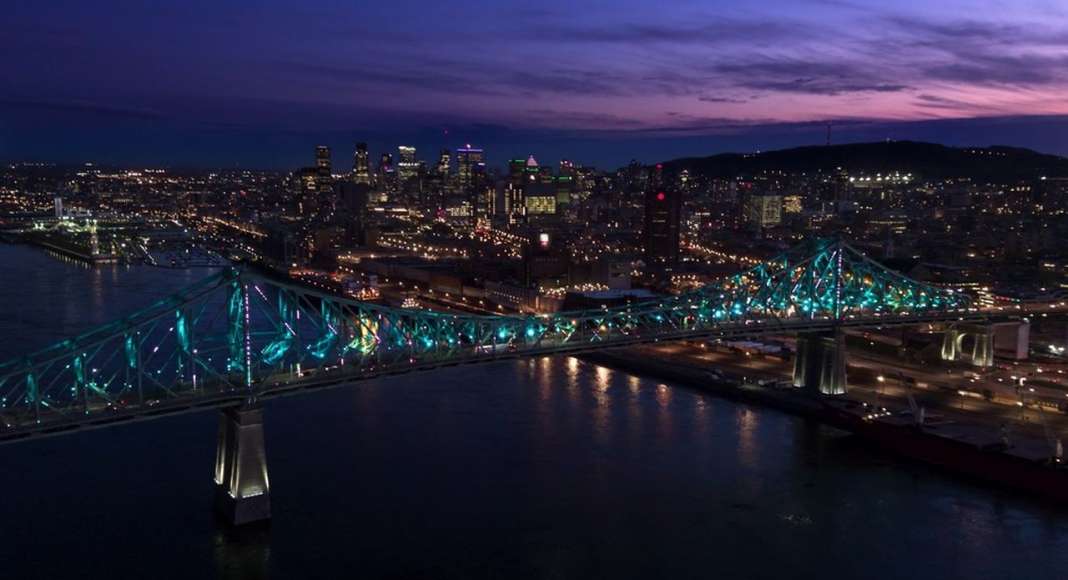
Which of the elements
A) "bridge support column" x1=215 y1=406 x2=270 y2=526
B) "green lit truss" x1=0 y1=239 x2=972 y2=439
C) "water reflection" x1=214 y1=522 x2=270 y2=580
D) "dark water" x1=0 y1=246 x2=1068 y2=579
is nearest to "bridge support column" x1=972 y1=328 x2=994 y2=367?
"green lit truss" x1=0 y1=239 x2=972 y2=439

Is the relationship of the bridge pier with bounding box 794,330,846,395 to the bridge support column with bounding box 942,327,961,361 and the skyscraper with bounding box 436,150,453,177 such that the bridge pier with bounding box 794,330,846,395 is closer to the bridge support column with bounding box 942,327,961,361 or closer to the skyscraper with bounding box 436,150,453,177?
the bridge support column with bounding box 942,327,961,361

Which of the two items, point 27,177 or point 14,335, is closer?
point 14,335

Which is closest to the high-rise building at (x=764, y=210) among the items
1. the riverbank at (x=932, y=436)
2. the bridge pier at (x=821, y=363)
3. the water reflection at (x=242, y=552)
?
the bridge pier at (x=821, y=363)

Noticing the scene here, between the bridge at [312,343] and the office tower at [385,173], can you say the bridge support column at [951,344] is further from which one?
the office tower at [385,173]

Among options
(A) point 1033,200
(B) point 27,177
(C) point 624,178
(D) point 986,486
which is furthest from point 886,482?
(B) point 27,177

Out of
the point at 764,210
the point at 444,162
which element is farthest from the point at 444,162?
the point at 764,210

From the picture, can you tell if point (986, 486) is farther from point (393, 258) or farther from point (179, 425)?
point (393, 258)

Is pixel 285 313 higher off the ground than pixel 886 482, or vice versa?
pixel 285 313
